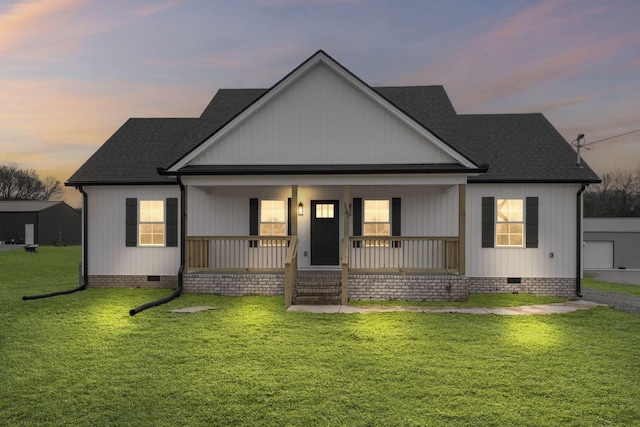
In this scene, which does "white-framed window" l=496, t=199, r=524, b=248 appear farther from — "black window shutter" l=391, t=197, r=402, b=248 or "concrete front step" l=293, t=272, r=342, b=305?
"concrete front step" l=293, t=272, r=342, b=305

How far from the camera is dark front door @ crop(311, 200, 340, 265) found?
1447 centimetres

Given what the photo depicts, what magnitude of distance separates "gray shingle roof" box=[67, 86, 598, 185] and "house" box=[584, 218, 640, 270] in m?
23.9

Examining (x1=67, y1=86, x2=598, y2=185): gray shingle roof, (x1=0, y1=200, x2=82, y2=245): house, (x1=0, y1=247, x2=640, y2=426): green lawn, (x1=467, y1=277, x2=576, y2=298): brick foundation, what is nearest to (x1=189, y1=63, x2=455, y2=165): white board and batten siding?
(x1=67, y1=86, x2=598, y2=185): gray shingle roof

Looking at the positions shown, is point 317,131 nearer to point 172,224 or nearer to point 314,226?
point 314,226

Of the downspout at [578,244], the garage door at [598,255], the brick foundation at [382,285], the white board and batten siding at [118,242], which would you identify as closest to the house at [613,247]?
the garage door at [598,255]

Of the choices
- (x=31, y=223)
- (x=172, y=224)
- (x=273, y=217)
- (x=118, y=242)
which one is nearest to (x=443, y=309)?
(x=273, y=217)

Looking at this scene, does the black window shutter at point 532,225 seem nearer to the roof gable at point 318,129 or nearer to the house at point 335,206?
the house at point 335,206

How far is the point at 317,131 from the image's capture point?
43.4 feet

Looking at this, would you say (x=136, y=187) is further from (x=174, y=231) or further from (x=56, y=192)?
(x=56, y=192)

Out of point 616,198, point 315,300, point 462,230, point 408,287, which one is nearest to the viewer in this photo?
point 315,300

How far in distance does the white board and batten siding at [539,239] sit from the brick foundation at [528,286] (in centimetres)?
16

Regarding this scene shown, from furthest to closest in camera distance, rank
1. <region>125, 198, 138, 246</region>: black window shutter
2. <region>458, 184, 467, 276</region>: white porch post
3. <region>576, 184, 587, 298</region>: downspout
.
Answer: <region>125, 198, 138, 246</region>: black window shutter, <region>576, 184, 587, 298</region>: downspout, <region>458, 184, 467, 276</region>: white porch post

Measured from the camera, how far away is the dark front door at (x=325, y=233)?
1447cm

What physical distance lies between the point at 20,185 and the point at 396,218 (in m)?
85.7
